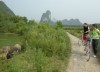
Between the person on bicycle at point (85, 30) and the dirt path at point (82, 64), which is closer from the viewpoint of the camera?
the dirt path at point (82, 64)

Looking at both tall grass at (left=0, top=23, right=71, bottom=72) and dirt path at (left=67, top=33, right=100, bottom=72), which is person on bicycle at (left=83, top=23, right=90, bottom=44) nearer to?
dirt path at (left=67, top=33, right=100, bottom=72)

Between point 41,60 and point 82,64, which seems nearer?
point 41,60

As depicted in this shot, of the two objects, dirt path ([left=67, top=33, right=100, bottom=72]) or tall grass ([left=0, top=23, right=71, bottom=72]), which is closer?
tall grass ([left=0, top=23, right=71, bottom=72])

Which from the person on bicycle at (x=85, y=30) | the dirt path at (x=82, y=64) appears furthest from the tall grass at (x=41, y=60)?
the person on bicycle at (x=85, y=30)

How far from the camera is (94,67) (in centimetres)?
1259

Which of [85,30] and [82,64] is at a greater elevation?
[85,30]

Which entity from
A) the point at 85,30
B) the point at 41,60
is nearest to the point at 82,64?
the point at 41,60

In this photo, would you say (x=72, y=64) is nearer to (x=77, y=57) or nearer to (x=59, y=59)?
(x=59, y=59)

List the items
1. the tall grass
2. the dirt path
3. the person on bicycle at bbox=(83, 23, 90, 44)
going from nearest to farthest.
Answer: the tall grass < the dirt path < the person on bicycle at bbox=(83, 23, 90, 44)

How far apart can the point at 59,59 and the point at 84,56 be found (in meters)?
2.20

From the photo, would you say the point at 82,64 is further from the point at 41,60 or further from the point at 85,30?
the point at 85,30

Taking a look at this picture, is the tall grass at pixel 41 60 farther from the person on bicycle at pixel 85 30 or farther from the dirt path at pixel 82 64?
the person on bicycle at pixel 85 30

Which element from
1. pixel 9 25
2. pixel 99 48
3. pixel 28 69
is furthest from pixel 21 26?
pixel 28 69

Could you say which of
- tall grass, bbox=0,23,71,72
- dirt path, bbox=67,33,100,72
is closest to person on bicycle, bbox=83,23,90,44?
dirt path, bbox=67,33,100,72
